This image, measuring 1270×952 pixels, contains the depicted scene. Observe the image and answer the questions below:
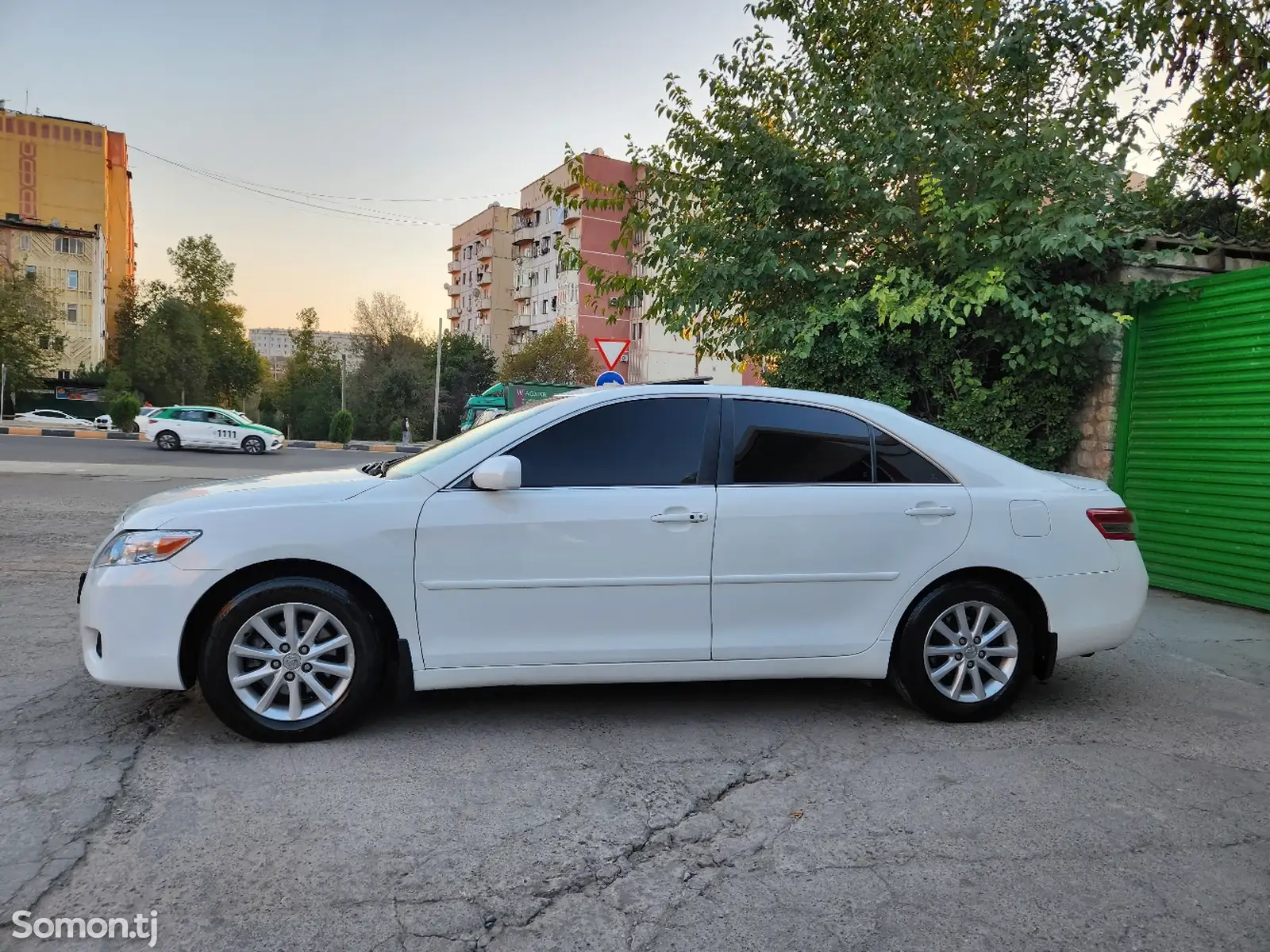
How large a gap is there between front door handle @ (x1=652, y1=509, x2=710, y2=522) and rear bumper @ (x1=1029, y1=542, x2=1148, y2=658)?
1.69 meters

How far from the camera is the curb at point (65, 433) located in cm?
3250

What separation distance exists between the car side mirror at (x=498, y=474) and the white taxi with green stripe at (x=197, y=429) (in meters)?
27.6

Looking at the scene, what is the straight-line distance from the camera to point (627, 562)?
12.7ft

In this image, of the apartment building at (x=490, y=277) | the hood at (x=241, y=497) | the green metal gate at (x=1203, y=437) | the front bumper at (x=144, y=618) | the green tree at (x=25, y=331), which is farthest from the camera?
the apartment building at (x=490, y=277)

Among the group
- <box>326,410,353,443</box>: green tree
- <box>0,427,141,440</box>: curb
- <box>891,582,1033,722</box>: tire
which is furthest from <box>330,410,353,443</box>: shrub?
<box>891,582,1033,722</box>: tire

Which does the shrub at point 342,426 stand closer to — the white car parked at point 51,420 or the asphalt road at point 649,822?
the white car parked at point 51,420

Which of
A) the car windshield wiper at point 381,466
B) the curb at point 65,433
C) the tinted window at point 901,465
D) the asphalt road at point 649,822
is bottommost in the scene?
the asphalt road at point 649,822

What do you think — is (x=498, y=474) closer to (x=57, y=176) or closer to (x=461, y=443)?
(x=461, y=443)

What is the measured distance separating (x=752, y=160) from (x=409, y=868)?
27.9 feet

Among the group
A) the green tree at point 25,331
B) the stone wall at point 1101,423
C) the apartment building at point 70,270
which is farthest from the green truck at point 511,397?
the apartment building at point 70,270

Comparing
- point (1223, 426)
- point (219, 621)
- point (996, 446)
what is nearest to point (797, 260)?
point (996, 446)

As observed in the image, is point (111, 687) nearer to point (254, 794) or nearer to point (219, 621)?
point (219, 621)

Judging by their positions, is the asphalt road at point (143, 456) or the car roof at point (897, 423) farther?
the asphalt road at point (143, 456)

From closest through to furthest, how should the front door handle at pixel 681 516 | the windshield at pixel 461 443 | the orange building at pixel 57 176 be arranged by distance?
the front door handle at pixel 681 516 → the windshield at pixel 461 443 → the orange building at pixel 57 176
